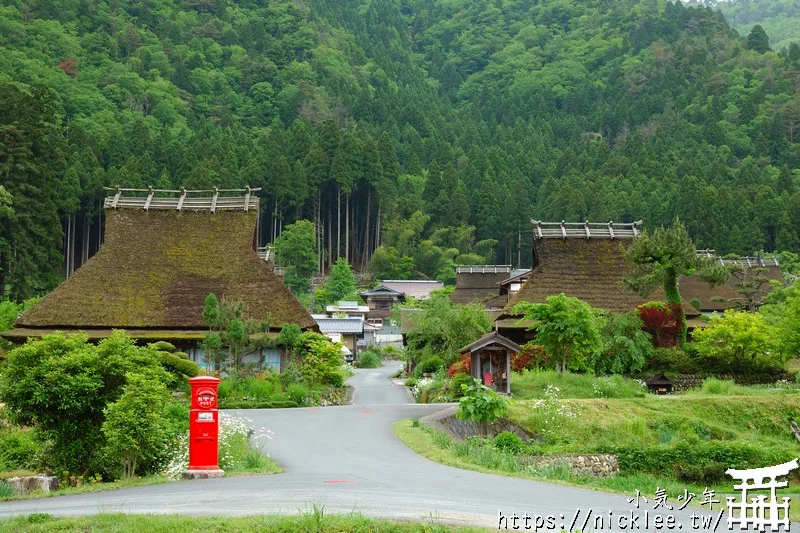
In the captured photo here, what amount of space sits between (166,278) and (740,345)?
19.6 m

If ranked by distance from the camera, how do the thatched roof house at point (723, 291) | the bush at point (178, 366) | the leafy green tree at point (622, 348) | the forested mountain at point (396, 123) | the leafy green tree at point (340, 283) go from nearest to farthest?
the bush at point (178, 366) < the leafy green tree at point (622, 348) < the thatched roof house at point (723, 291) < the forested mountain at point (396, 123) < the leafy green tree at point (340, 283)

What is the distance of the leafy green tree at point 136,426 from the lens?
17.3 metres

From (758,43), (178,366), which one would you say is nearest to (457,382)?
(178,366)

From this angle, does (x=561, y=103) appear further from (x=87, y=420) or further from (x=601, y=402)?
(x=87, y=420)

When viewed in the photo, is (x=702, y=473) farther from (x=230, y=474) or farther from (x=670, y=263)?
(x=670, y=263)

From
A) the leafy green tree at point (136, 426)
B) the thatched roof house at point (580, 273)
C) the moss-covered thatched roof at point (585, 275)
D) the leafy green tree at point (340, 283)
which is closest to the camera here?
the leafy green tree at point (136, 426)

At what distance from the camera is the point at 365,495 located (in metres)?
14.6

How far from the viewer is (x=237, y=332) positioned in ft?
109

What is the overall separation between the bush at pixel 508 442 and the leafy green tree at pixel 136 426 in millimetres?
6820

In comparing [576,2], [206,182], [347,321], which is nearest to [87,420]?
[347,321]

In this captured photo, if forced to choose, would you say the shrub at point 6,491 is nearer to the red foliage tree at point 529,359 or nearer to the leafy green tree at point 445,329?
the red foliage tree at point 529,359

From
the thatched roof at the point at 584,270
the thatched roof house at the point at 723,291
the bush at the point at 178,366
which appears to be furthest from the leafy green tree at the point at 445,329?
the thatched roof house at the point at 723,291

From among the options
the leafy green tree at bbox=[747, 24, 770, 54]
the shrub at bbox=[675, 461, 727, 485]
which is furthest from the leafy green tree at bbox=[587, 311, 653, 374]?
the leafy green tree at bbox=[747, 24, 770, 54]

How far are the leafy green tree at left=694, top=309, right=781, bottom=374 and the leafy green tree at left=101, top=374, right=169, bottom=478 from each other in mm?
22063
